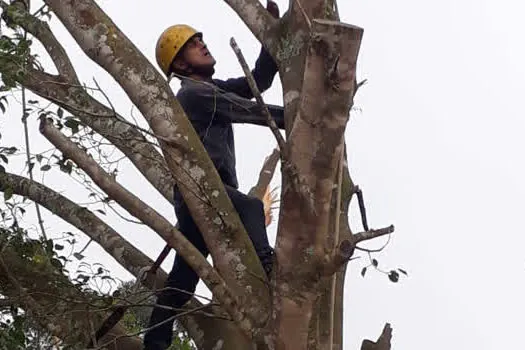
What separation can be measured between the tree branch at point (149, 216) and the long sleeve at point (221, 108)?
0.66m

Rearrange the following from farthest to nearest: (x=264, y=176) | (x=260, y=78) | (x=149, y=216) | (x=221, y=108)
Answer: (x=264, y=176)
(x=260, y=78)
(x=221, y=108)
(x=149, y=216)

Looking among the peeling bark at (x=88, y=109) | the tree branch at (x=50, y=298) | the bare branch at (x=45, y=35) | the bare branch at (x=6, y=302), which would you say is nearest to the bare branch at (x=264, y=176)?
the peeling bark at (x=88, y=109)

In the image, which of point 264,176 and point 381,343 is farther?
point 264,176

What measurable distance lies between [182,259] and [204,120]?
61 cm

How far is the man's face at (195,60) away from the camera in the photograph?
13.4ft

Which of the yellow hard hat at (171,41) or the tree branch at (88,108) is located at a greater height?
the yellow hard hat at (171,41)

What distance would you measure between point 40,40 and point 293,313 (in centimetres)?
258

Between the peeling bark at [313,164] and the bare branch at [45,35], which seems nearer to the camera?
the peeling bark at [313,164]

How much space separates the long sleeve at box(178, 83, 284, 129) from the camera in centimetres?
348

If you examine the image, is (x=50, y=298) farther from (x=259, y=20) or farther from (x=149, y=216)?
(x=259, y=20)

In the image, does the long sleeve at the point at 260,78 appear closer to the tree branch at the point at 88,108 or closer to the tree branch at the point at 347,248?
the tree branch at the point at 88,108

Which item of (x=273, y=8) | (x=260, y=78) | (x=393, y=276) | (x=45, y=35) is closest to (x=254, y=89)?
(x=393, y=276)

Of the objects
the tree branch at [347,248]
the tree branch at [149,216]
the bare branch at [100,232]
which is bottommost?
the tree branch at [347,248]

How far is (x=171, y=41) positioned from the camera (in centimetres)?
409
